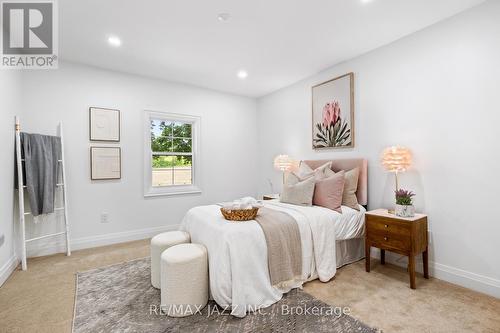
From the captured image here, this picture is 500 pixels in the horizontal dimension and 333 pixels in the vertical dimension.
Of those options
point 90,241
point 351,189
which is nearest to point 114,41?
point 90,241

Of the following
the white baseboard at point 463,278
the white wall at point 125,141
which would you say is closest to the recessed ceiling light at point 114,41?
the white wall at point 125,141

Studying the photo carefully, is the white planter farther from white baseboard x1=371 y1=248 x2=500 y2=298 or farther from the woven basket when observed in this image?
the woven basket

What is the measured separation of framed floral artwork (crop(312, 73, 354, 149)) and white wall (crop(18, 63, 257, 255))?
176 centimetres

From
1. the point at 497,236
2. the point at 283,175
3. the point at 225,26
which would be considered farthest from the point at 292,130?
the point at 497,236

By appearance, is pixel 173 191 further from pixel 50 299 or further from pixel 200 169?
pixel 50 299

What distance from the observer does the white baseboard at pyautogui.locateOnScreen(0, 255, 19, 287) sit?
2.43 m

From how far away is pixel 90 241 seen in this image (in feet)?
11.4

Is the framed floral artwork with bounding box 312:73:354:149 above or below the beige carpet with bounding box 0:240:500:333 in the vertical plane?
above

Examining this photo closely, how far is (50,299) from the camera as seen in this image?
84.8 inches

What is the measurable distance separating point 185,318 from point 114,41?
9.98 feet

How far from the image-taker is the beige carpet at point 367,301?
5.88 ft

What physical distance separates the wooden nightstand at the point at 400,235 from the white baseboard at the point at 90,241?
126 inches

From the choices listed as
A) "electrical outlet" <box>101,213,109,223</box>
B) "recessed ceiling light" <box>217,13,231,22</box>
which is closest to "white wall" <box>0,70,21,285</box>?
"electrical outlet" <box>101,213,109,223</box>

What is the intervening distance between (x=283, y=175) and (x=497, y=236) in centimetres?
288
